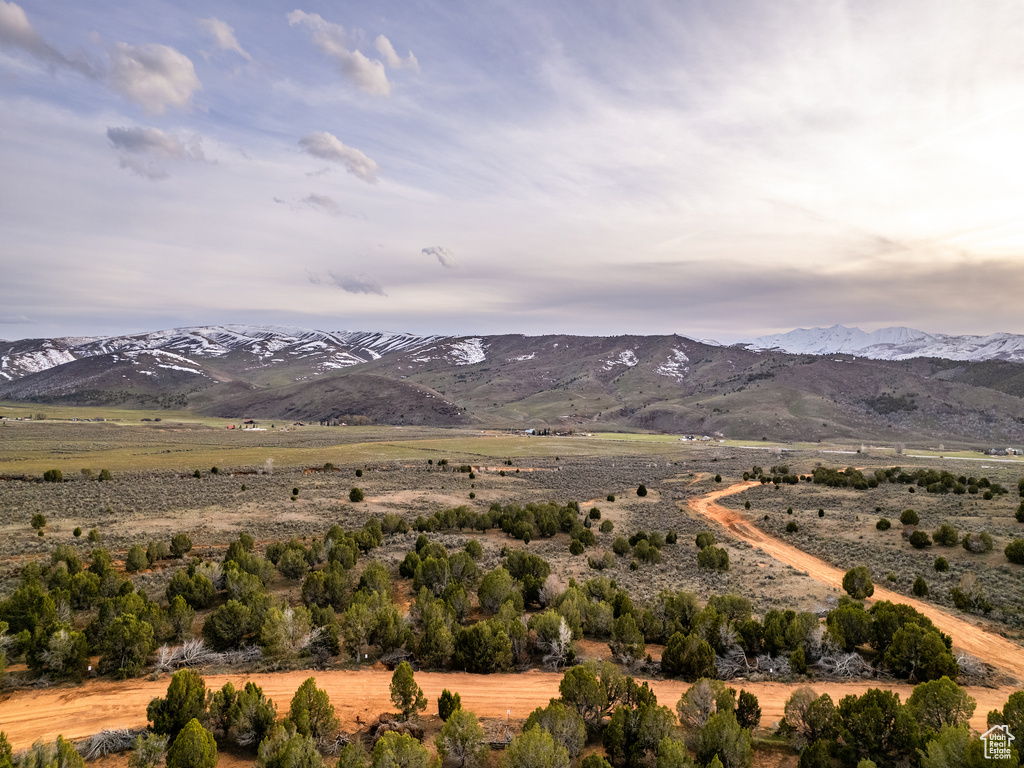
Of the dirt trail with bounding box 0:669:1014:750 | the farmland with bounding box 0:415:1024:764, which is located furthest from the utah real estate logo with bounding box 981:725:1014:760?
the farmland with bounding box 0:415:1024:764

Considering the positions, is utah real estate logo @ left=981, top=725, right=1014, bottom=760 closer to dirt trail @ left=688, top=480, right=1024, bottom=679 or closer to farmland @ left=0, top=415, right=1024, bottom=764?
farmland @ left=0, top=415, right=1024, bottom=764

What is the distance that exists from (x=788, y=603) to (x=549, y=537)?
14239mm

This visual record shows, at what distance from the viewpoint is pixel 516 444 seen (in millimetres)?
95938

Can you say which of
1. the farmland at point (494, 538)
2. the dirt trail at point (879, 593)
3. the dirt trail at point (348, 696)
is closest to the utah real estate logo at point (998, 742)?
the dirt trail at point (348, 696)

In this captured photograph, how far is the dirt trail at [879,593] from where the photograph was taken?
16188 mm

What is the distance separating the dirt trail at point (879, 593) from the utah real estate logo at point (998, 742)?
734cm

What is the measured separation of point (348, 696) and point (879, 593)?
73.9 ft

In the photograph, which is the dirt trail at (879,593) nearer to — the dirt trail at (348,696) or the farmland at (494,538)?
the farmland at (494,538)

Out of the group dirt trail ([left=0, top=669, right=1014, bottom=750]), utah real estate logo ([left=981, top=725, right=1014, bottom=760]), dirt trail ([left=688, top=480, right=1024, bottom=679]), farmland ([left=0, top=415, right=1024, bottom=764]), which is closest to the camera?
utah real estate logo ([left=981, top=725, right=1014, bottom=760])

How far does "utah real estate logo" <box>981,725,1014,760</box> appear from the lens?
8.80 meters

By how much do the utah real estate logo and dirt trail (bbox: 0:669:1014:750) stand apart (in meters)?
2.42

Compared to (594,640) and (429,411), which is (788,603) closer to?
(594,640)

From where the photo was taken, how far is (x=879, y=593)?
22.7 metres

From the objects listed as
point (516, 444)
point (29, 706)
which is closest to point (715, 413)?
point (516, 444)
